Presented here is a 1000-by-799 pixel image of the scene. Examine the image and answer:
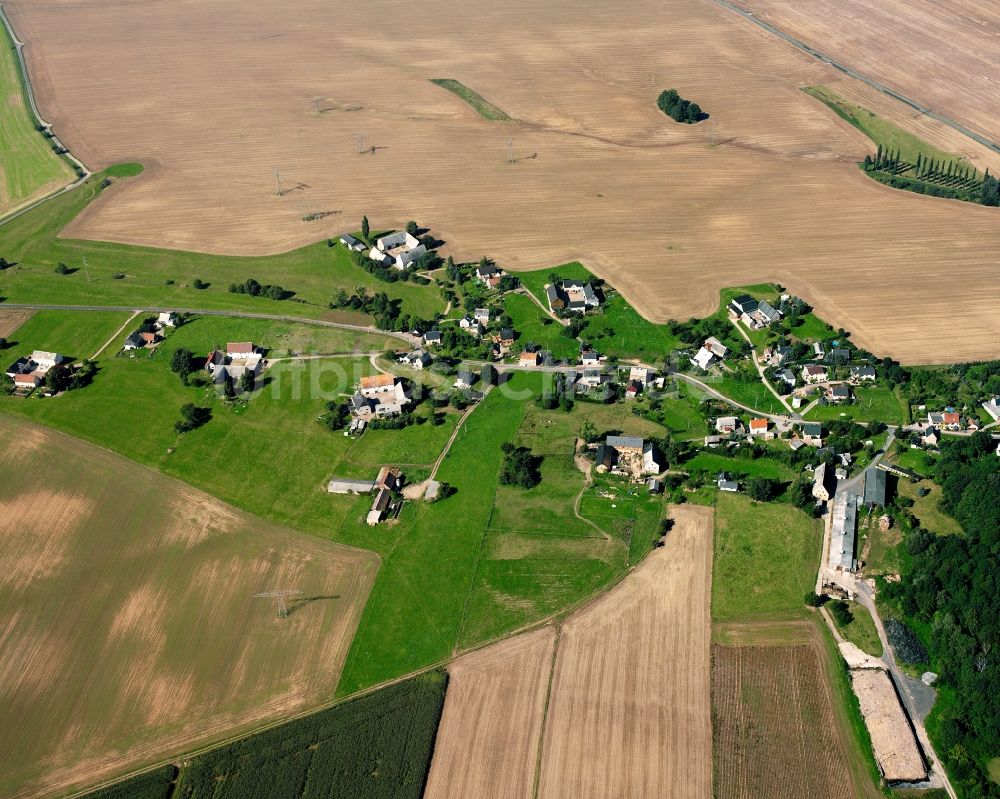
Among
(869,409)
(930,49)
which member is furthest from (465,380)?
(930,49)

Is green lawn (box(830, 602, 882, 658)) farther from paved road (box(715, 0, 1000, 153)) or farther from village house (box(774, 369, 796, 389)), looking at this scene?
paved road (box(715, 0, 1000, 153))

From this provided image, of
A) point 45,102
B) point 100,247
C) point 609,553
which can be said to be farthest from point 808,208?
point 45,102

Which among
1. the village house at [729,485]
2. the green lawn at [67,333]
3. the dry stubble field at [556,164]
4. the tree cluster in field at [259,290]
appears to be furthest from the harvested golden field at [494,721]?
the green lawn at [67,333]

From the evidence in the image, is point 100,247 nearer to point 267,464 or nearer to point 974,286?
point 267,464

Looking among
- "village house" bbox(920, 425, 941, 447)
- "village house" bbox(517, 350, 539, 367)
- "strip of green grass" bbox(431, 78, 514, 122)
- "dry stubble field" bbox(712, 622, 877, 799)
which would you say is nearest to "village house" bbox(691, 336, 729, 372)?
"village house" bbox(517, 350, 539, 367)

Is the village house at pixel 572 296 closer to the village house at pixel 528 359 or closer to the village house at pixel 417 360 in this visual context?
the village house at pixel 528 359

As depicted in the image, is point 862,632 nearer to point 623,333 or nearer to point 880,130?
point 623,333
